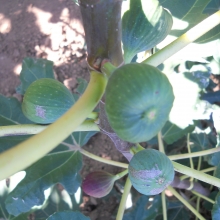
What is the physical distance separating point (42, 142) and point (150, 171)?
0.42m

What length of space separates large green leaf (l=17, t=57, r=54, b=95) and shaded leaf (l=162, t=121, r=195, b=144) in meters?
0.65

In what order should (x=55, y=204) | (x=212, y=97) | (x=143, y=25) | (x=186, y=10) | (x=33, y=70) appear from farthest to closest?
1. (x=212, y=97)
2. (x=55, y=204)
3. (x=33, y=70)
4. (x=186, y=10)
5. (x=143, y=25)

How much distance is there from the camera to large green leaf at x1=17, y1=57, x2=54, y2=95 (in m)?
1.50

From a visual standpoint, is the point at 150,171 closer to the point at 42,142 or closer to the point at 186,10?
the point at 42,142

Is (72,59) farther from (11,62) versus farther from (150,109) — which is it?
(150,109)

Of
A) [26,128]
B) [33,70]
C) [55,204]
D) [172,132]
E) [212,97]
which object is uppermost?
[26,128]

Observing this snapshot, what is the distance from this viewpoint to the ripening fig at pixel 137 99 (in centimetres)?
63

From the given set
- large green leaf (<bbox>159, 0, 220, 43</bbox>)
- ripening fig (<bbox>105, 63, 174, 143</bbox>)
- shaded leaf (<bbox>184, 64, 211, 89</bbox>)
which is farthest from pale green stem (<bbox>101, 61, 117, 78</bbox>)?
shaded leaf (<bbox>184, 64, 211, 89</bbox>)

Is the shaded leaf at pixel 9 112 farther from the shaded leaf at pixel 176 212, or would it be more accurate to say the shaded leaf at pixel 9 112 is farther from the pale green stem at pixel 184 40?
the shaded leaf at pixel 176 212

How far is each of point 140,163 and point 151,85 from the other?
319mm

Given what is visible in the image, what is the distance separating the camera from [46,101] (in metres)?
0.88

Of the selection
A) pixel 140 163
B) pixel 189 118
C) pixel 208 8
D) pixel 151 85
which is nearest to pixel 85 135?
pixel 189 118

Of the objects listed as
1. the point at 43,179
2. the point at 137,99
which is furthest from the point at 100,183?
the point at 137,99

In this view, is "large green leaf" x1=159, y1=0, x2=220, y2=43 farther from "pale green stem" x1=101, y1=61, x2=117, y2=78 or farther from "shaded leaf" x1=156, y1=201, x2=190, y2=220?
"shaded leaf" x1=156, y1=201, x2=190, y2=220
